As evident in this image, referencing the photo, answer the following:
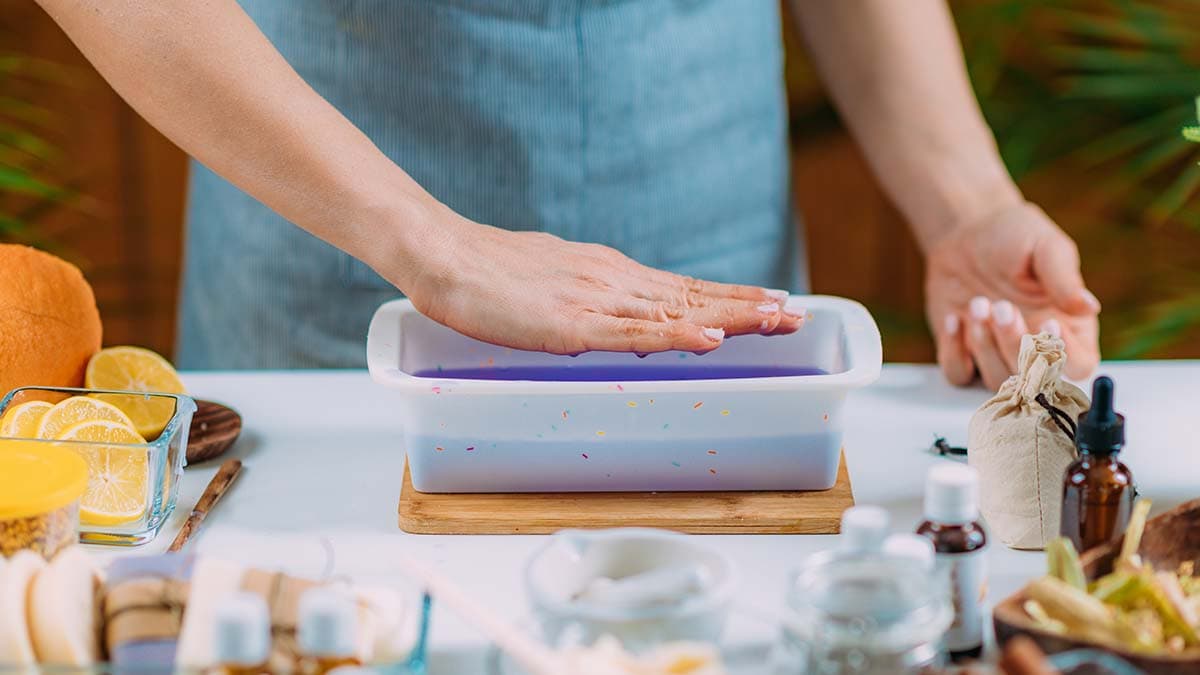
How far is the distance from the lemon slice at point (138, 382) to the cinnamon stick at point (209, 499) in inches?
2.3

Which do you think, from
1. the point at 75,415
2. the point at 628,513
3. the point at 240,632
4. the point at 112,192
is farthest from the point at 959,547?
the point at 112,192

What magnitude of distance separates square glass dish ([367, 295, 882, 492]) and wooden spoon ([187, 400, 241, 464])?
0.55 ft

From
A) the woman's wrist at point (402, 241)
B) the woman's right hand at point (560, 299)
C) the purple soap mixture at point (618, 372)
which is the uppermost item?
the woman's wrist at point (402, 241)

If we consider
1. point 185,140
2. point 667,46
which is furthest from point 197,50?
point 667,46

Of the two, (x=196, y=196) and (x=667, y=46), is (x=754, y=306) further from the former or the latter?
(x=196, y=196)

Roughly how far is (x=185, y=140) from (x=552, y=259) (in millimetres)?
294

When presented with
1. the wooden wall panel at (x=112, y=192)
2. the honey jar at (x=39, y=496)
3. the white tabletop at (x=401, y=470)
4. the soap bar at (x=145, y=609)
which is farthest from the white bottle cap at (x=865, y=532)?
the wooden wall panel at (x=112, y=192)

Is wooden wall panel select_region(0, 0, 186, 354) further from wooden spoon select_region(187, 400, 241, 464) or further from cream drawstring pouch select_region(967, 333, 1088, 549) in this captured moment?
cream drawstring pouch select_region(967, 333, 1088, 549)

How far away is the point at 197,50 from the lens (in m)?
1.01

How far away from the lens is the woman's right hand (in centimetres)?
99

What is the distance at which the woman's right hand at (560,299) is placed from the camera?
3.26ft

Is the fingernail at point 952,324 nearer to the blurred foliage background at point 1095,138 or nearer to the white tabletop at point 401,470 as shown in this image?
the white tabletop at point 401,470

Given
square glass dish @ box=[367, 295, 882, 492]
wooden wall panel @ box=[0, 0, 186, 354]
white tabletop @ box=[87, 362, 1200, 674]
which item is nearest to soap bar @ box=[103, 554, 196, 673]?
white tabletop @ box=[87, 362, 1200, 674]

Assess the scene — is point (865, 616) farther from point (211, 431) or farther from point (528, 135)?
point (528, 135)
